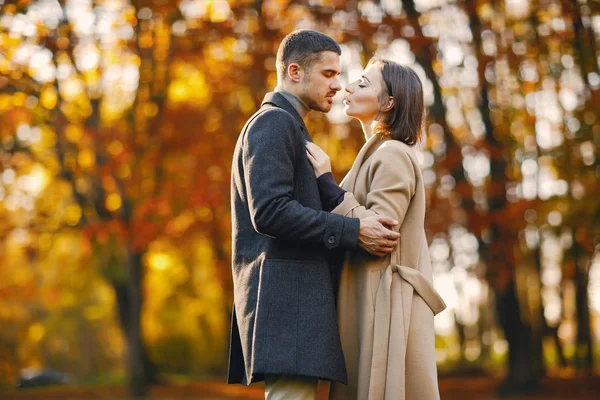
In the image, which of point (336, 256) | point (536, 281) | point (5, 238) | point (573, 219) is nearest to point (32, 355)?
point (5, 238)

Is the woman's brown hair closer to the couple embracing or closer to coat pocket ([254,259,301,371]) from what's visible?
the couple embracing

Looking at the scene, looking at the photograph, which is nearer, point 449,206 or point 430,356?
point 430,356

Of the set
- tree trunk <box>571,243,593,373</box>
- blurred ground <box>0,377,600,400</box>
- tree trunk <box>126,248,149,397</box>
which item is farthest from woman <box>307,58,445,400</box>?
tree trunk <box>571,243,593,373</box>

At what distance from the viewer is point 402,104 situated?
361cm

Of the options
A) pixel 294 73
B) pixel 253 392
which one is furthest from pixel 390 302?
pixel 253 392

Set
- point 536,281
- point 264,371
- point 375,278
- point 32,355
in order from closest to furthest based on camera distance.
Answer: point 264,371 < point 375,278 < point 536,281 < point 32,355

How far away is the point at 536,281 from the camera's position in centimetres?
1830

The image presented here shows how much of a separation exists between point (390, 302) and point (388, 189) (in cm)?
48

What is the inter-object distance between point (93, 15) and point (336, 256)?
8943 mm

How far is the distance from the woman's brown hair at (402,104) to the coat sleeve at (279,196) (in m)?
0.52

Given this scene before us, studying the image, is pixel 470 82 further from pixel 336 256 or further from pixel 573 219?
pixel 336 256

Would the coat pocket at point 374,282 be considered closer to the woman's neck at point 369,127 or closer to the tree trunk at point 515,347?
the woman's neck at point 369,127

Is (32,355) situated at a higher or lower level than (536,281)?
lower

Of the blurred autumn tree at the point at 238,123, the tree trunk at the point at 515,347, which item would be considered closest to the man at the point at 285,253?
the blurred autumn tree at the point at 238,123
